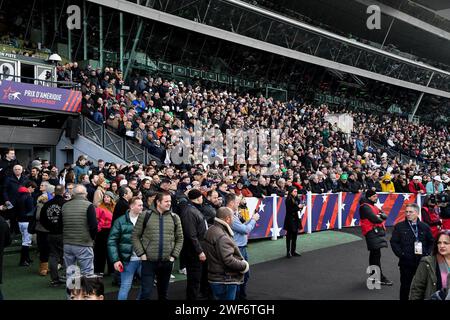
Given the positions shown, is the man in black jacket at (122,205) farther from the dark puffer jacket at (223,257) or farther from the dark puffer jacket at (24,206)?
the dark puffer jacket at (223,257)

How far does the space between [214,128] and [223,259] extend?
13.6 metres

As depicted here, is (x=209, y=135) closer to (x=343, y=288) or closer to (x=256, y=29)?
(x=343, y=288)

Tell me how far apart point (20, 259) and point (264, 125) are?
1484cm

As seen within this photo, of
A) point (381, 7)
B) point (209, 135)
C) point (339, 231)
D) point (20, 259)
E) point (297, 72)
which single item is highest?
point (381, 7)

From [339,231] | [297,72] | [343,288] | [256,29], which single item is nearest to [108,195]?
[343,288]

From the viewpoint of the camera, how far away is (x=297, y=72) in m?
36.6

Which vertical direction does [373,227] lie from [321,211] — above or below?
above

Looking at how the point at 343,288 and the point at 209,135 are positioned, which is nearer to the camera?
the point at 343,288

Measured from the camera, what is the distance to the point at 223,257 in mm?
5797

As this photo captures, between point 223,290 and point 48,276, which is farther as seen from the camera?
point 48,276

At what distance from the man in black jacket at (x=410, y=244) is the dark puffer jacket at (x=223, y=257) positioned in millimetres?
2700

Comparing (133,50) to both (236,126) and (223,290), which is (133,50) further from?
(223,290)

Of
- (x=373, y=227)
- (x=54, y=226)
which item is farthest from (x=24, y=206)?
(x=373, y=227)

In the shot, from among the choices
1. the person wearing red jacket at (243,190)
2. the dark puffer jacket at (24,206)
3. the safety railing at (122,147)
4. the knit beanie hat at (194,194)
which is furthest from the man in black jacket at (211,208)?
the safety railing at (122,147)
